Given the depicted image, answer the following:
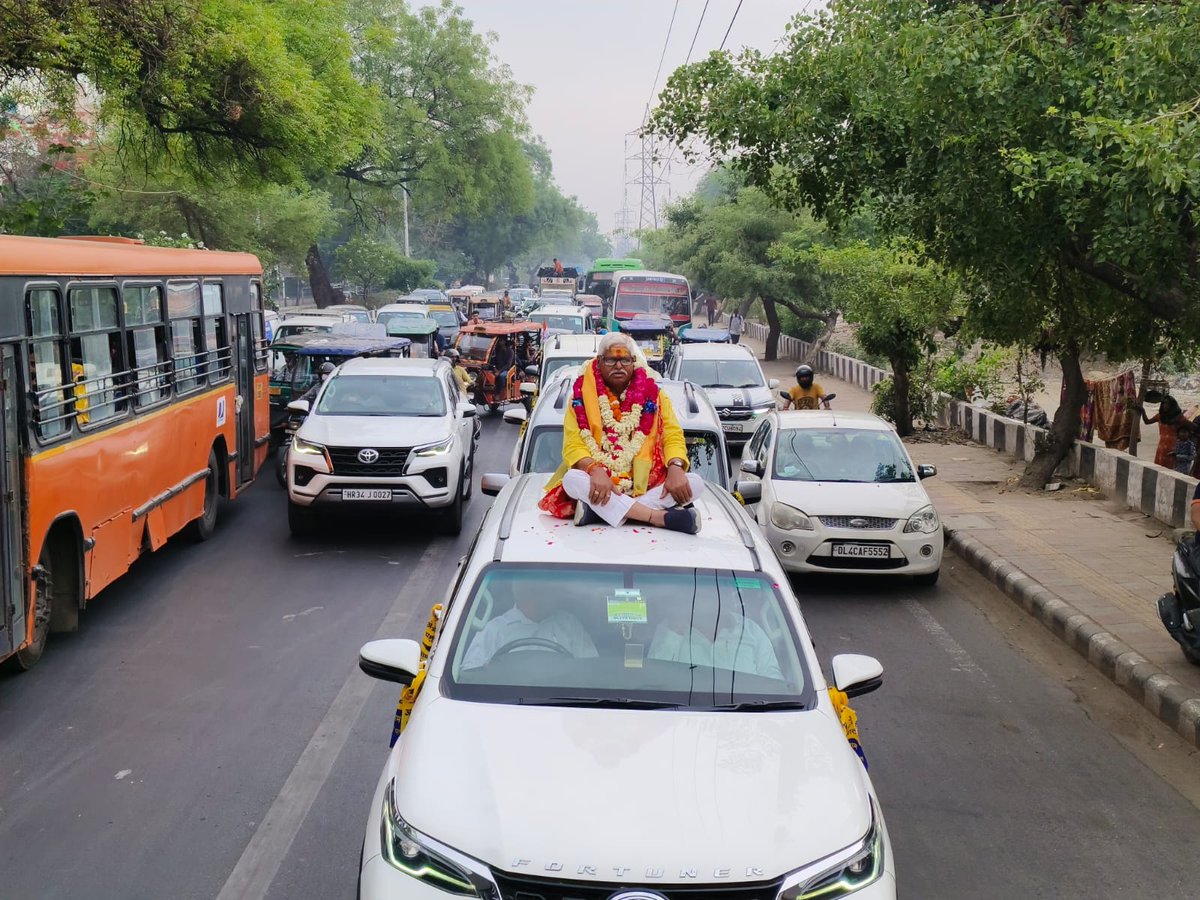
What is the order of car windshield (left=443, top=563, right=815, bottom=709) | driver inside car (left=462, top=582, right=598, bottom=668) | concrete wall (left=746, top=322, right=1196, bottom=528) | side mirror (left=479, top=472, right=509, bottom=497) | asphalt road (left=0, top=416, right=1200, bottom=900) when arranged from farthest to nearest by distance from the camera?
concrete wall (left=746, top=322, right=1196, bottom=528) < side mirror (left=479, top=472, right=509, bottom=497) < asphalt road (left=0, top=416, right=1200, bottom=900) < driver inside car (left=462, top=582, right=598, bottom=668) < car windshield (left=443, top=563, right=815, bottom=709)

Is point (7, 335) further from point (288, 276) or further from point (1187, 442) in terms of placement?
point (288, 276)

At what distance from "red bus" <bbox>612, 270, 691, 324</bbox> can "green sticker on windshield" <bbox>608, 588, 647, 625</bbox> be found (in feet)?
111

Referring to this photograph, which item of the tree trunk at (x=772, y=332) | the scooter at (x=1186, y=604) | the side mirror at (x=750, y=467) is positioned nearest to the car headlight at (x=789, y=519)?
the side mirror at (x=750, y=467)

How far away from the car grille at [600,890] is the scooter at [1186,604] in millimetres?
5587

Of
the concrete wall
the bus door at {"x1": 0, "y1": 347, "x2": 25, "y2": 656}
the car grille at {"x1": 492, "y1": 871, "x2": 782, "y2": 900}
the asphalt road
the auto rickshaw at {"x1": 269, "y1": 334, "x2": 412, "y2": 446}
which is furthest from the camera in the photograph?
the auto rickshaw at {"x1": 269, "y1": 334, "x2": 412, "y2": 446}

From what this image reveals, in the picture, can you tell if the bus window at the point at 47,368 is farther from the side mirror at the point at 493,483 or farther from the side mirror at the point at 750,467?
the side mirror at the point at 750,467

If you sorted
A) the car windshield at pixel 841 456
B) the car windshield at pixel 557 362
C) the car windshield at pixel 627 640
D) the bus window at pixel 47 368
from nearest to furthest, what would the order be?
the car windshield at pixel 627 640, the bus window at pixel 47 368, the car windshield at pixel 841 456, the car windshield at pixel 557 362

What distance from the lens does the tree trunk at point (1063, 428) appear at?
1568cm

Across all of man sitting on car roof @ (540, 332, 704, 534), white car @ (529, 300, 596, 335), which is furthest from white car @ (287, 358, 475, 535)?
white car @ (529, 300, 596, 335)

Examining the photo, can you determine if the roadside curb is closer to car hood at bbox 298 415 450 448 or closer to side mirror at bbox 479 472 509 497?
side mirror at bbox 479 472 509 497

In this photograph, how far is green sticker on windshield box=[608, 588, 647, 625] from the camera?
4883 mm

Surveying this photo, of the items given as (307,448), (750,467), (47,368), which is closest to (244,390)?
(307,448)

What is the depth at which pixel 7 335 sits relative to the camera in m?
7.67

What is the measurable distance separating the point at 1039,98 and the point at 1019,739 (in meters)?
4.93
